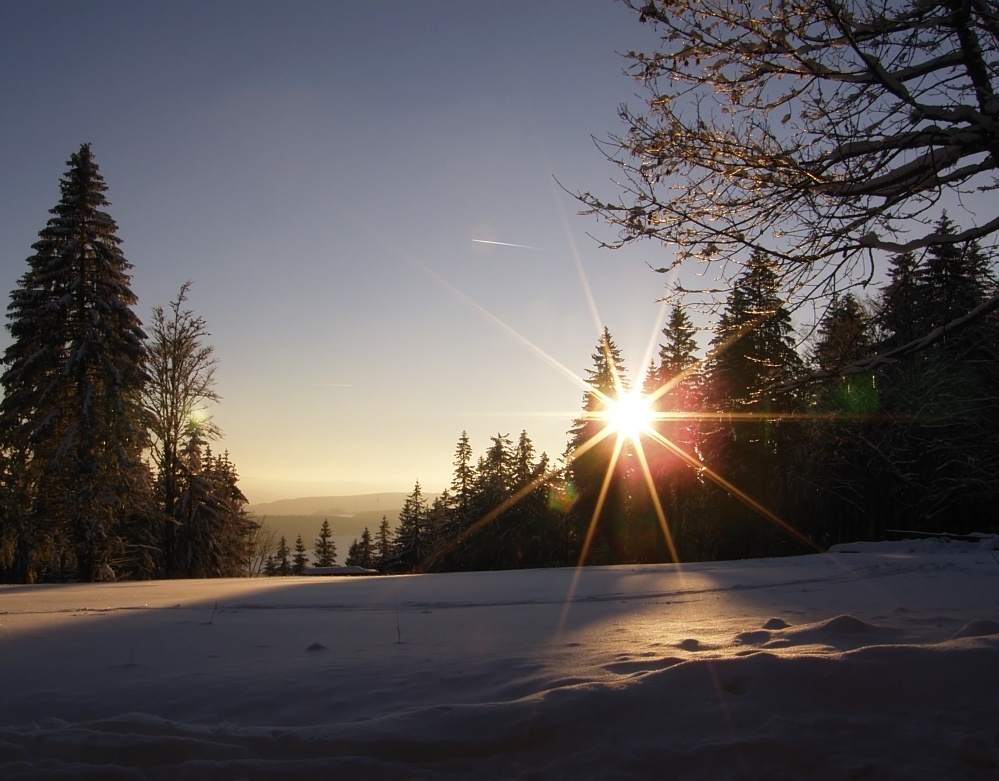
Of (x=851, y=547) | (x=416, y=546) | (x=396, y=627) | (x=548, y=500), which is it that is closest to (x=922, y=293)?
(x=396, y=627)

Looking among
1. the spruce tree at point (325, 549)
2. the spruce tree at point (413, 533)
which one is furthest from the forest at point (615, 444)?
the spruce tree at point (325, 549)

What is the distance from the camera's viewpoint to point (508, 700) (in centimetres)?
321

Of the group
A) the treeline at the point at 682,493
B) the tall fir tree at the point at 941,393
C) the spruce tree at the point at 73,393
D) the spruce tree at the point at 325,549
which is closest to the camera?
the tall fir tree at the point at 941,393

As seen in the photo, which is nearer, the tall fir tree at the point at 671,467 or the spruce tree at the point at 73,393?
the spruce tree at the point at 73,393

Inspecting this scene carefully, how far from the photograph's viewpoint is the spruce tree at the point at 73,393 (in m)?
17.4

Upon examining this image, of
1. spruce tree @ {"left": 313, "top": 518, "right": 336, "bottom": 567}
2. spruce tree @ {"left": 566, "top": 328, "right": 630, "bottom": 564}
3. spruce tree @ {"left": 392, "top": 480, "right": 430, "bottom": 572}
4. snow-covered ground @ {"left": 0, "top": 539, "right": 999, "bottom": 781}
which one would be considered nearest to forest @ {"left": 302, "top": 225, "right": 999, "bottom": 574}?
spruce tree @ {"left": 566, "top": 328, "right": 630, "bottom": 564}

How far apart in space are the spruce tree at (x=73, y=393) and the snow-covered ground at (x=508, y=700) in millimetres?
13310

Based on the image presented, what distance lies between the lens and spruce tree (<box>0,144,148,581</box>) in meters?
17.4

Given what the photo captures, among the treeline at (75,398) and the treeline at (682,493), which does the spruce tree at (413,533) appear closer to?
the treeline at (682,493)

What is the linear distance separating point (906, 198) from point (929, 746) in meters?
3.60

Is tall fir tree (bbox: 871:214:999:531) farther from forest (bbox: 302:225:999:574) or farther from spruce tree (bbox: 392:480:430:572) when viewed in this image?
spruce tree (bbox: 392:480:430:572)

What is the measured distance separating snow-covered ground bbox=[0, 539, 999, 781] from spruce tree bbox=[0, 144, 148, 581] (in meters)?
13.3

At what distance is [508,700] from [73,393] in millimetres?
Answer: 18406

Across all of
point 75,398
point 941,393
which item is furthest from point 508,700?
point 75,398
